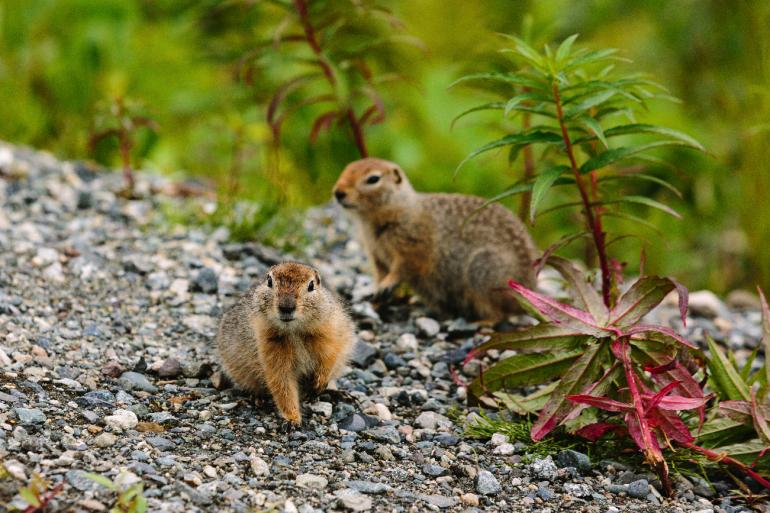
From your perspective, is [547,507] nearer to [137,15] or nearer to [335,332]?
[335,332]

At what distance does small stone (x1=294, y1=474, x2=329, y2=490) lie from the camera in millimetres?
3502

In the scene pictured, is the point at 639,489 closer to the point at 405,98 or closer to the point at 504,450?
the point at 504,450

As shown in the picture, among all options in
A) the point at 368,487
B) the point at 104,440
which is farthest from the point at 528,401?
the point at 104,440

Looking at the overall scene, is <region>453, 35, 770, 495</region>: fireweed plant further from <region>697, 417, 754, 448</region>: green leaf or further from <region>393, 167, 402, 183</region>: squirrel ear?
<region>393, 167, 402, 183</region>: squirrel ear

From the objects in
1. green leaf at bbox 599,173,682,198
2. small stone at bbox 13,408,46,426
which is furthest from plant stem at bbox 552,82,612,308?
small stone at bbox 13,408,46,426

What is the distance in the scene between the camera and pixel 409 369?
16.0ft

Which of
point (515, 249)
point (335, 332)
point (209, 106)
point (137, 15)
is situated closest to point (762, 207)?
point (515, 249)

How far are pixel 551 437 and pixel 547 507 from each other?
0.54m

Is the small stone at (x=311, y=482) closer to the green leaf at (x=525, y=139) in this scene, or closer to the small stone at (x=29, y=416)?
the small stone at (x=29, y=416)

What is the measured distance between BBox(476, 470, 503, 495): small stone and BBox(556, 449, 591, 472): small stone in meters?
0.34

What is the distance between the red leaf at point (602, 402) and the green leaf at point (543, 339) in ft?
1.46

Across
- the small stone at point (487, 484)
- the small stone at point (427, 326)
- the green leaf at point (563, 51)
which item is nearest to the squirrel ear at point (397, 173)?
the small stone at point (427, 326)

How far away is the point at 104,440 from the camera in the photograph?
3572mm

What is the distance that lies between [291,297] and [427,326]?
1.66 m
